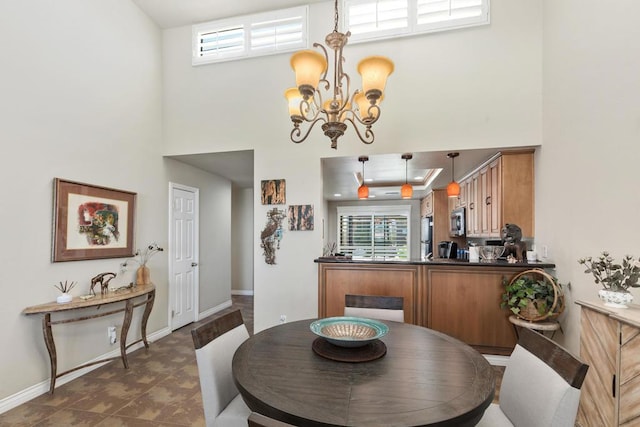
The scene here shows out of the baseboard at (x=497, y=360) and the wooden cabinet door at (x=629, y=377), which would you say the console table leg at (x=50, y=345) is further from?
the baseboard at (x=497, y=360)

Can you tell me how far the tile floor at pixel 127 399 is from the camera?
2279 mm

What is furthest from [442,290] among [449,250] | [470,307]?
[449,250]

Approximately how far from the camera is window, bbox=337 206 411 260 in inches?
346

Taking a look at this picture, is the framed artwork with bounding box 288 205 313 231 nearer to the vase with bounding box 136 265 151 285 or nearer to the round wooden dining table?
the vase with bounding box 136 265 151 285

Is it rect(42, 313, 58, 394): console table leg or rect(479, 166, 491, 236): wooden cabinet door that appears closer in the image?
rect(42, 313, 58, 394): console table leg

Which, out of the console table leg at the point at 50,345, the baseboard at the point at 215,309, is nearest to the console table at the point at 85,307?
the console table leg at the point at 50,345

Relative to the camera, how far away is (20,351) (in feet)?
8.17

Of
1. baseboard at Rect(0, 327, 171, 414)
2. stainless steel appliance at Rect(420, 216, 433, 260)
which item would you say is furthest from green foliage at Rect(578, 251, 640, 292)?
stainless steel appliance at Rect(420, 216, 433, 260)

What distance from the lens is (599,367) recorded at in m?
1.82

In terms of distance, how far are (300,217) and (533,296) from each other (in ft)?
8.01

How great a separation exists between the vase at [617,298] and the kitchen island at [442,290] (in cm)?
122

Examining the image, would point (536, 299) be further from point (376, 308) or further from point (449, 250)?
point (449, 250)

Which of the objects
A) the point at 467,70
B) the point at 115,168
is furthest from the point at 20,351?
the point at 467,70

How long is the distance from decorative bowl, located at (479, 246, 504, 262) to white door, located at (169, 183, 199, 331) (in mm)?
4007
